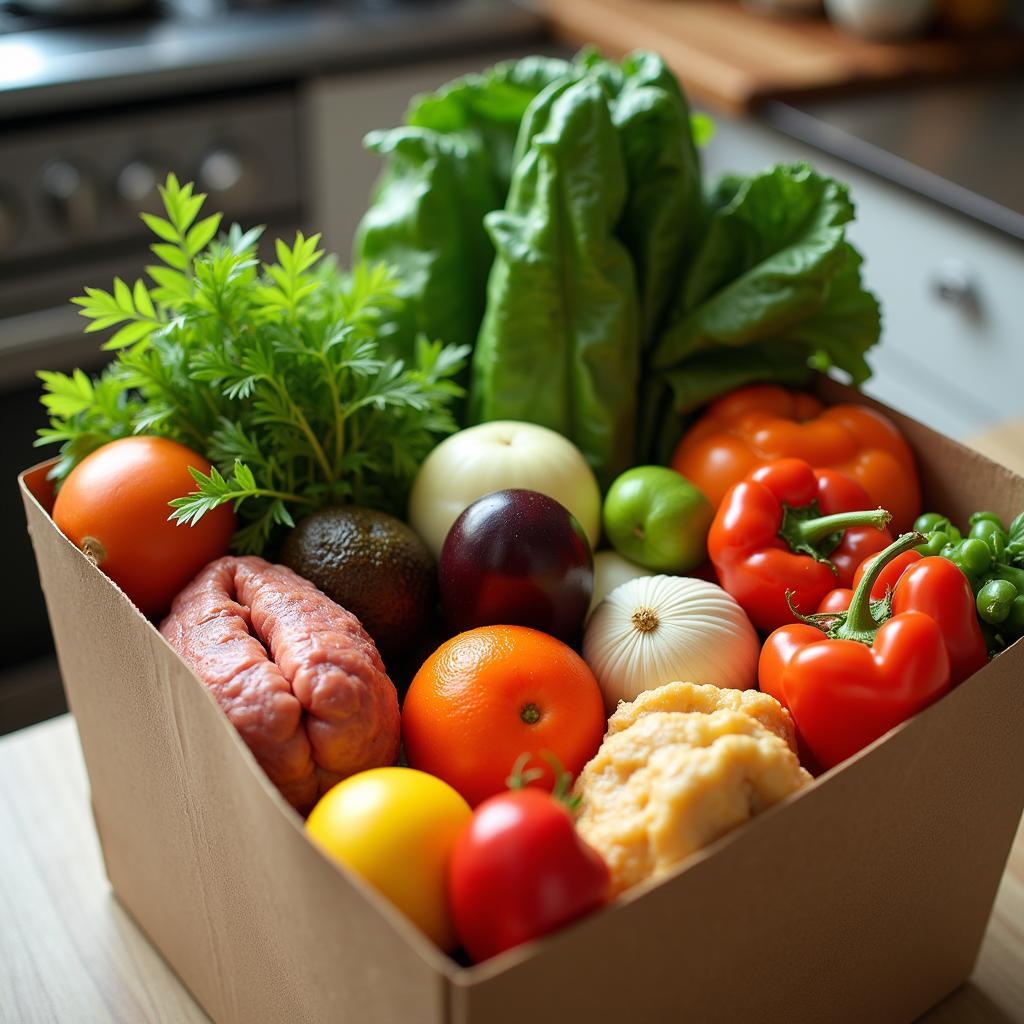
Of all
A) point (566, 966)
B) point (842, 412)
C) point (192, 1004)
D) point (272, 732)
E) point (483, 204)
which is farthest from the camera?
point (483, 204)

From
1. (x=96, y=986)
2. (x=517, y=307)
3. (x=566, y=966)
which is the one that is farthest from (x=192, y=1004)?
(x=517, y=307)

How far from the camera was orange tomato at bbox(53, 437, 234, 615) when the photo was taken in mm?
691

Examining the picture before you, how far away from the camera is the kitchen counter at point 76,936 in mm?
666

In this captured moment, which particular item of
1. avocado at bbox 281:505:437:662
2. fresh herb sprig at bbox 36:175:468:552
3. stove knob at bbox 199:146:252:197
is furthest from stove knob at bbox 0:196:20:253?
avocado at bbox 281:505:437:662

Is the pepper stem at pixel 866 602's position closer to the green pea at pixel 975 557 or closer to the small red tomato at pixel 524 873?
the green pea at pixel 975 557

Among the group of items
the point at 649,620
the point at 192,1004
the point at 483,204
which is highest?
the point at 483,204

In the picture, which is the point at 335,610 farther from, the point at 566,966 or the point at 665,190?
the point at 665,190

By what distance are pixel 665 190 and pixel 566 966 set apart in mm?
611

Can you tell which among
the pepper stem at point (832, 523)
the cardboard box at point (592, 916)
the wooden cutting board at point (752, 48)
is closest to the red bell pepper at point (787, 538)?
the pepper stem at point (832, 523)

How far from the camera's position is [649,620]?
2.35 ft

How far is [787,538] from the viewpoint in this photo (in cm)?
76

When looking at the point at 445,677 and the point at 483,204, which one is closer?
the point at 445,677

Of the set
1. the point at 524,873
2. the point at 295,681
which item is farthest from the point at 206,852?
the point at 524,873

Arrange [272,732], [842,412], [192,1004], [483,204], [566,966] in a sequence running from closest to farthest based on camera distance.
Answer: [566,966]
[272,732]
[192,1004]
[842,412]
[483,204]
